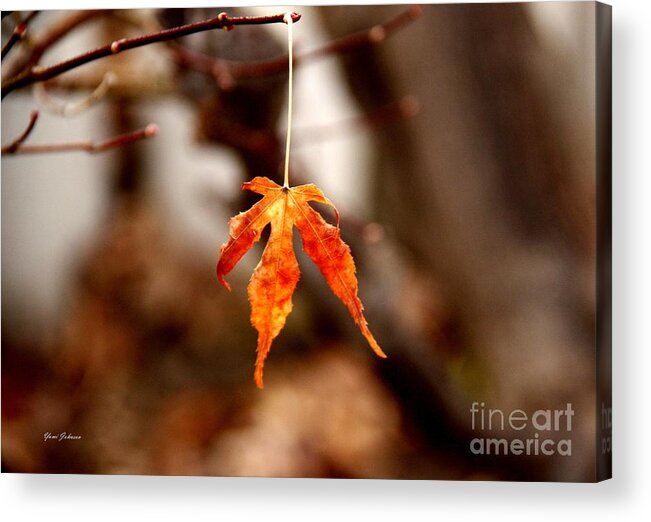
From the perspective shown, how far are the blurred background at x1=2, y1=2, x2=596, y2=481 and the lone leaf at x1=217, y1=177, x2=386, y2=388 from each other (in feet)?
1.99

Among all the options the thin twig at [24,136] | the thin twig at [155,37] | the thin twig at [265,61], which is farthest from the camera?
the thin twig at [265,61]

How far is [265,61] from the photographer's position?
63.7 inches

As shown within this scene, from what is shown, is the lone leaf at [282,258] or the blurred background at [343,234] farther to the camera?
the blurred background at [343,234]

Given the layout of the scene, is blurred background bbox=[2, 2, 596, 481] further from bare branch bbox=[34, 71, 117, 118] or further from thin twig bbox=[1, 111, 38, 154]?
thin twig bbox=[1, 111, 38, 154]

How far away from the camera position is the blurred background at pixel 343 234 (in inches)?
56.8

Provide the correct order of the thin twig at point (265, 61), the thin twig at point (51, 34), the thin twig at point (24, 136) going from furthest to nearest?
the thin twig at point (265, 61), the thin twig at point (51, 34), the thin twig at point (24, 136)

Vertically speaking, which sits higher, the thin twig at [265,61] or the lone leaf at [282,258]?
the thin twig at [265,61]

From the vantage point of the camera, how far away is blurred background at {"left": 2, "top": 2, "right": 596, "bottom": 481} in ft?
4.73

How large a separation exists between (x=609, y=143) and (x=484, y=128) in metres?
0.31

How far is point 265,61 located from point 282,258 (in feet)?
2.76
